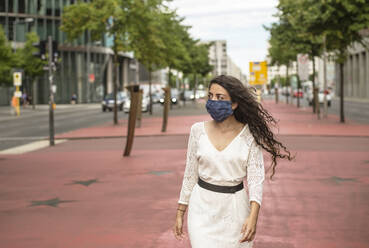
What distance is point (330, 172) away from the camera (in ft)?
38.2

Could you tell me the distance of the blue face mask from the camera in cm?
360

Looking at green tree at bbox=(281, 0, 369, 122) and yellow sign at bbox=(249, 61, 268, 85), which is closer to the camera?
green tree at bbox=(281, 0, 369, 122)

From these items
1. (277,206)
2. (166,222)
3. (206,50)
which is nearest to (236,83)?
(166,222)

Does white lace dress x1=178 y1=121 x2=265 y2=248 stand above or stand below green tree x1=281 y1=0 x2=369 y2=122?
Result: below

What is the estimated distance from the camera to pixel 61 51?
7431 cm

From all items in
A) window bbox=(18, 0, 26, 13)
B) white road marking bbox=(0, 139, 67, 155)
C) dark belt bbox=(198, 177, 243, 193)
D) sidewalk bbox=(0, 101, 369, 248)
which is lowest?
sidewalk bbox=(0, 101, 369, 248)

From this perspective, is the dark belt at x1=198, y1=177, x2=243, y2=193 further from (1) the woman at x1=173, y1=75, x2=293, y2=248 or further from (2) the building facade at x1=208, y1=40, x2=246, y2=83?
(2) the building facade at x1=208, y1=40, x2=246, y2=83

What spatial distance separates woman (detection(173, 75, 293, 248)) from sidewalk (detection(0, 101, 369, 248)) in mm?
2726

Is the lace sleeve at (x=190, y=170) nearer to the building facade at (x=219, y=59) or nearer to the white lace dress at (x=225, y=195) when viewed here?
the white lace dress at (x=225, y=195)

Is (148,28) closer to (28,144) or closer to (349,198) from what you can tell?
(28,144)

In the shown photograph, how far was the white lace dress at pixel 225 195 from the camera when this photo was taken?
3.58m

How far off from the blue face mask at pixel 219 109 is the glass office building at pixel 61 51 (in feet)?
209

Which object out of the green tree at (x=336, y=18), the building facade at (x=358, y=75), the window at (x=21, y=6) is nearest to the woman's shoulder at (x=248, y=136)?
the green tree at (x=336, y=18)

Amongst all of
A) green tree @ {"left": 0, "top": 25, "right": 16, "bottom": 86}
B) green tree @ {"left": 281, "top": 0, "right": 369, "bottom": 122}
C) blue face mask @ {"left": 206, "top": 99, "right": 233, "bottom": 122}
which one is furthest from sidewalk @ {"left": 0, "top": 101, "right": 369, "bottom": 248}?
green tree @ {"left": 0, "top": 25, "right": 16, "bottom": 86}
